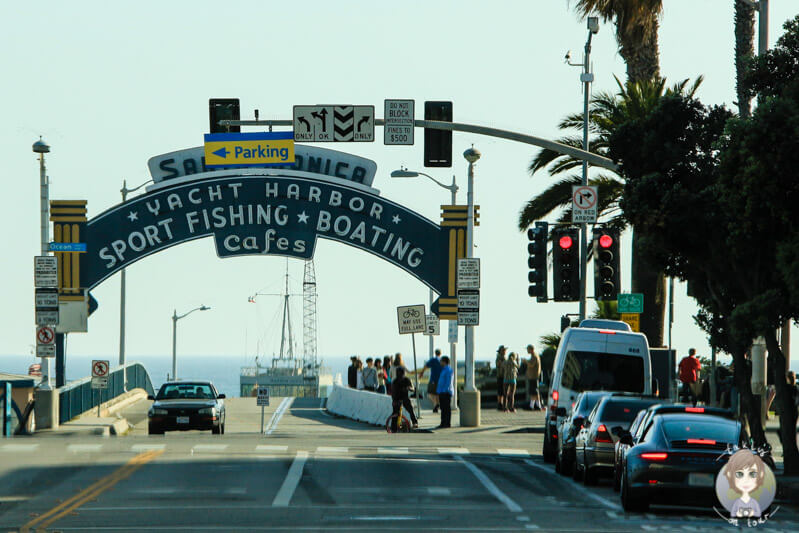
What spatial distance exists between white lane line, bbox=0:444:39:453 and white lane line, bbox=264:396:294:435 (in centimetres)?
954

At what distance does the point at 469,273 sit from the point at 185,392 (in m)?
8.04

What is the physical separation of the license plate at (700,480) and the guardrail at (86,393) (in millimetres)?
22520

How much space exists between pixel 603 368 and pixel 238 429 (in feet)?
55.2

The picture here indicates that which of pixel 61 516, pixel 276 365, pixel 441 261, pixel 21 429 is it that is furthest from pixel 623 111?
pixel 276 365

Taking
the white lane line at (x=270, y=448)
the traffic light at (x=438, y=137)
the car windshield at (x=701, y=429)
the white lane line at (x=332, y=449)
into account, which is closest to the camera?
the car windshield at (x=701, y=429)

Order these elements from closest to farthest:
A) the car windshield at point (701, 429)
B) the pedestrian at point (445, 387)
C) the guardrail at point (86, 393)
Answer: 1. the car windshield at point (701, 429)
2. the pedestrian at point (445, 387)
3. the guardrail at point (86, 393)

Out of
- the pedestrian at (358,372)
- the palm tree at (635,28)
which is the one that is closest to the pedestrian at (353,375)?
the pedestrian at (358,372)

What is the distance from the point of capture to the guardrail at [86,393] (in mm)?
36625

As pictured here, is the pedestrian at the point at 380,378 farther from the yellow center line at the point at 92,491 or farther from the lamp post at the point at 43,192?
the yellow center line at the point at 92,491

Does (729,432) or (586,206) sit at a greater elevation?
(586,206)

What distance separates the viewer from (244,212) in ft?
143

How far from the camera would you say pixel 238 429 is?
41.0 m

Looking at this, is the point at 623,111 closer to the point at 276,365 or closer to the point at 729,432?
the point at 729,432

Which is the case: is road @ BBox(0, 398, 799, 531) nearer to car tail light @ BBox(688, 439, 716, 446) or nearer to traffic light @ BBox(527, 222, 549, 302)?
car tail light @ BBox(688, 439, 716, 446)
